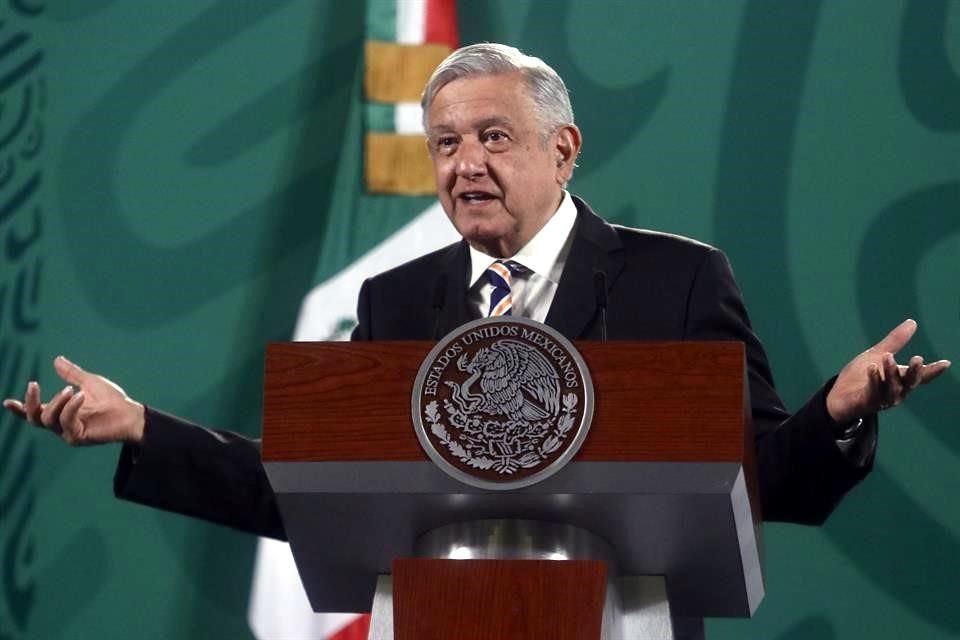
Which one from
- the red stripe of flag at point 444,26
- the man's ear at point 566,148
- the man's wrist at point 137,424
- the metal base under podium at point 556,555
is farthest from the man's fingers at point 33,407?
the red stripe of flag at point 444,26

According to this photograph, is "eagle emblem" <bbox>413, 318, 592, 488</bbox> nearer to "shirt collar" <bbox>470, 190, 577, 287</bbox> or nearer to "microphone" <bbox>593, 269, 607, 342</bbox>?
"microphone" <bbox>593, 269, 607, 342</bbox>

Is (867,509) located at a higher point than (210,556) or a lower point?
higher

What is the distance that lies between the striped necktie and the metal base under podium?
570mm

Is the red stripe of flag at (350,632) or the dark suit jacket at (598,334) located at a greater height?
the dark suit jacket at (598,334)

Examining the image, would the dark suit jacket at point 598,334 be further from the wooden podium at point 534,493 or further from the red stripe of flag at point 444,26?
the red stripe of flag at point 444,26

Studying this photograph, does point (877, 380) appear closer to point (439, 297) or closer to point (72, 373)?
point (439, 297)

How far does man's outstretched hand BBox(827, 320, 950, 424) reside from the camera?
1.89 metres

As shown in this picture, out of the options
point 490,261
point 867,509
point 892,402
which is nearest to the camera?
point 892,402

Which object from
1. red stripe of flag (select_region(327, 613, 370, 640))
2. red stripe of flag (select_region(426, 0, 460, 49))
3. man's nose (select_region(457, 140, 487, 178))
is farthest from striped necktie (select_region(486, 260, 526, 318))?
red stripe of flag (select_region(426, 0, 460, 49))

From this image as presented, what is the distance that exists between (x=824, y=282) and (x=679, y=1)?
0.77m

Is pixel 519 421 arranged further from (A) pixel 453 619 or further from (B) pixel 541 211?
(B) pixel 541 211

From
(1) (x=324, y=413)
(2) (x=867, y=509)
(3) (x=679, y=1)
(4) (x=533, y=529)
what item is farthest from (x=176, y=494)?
(3) (x=679, y=1)

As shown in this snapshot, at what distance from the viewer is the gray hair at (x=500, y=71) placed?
99.7 inches

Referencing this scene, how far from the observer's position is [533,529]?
185 cm
